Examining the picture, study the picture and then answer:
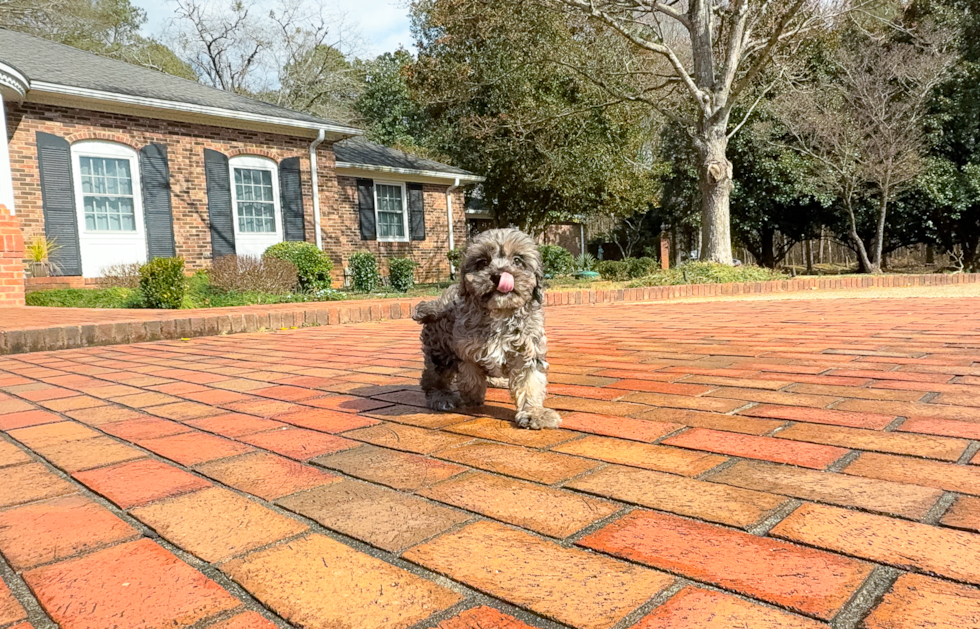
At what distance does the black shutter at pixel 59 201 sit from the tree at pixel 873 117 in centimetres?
1846

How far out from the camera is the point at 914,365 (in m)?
3.22

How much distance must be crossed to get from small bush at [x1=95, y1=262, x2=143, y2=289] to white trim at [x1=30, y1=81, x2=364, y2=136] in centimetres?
344

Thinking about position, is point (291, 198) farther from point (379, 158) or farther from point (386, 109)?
point (386, 109)

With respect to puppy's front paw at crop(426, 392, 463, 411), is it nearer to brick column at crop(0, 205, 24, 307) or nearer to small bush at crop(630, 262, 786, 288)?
brick column at crop(0, 205, 24, 307)

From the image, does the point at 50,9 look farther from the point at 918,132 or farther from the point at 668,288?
the point at 918,132

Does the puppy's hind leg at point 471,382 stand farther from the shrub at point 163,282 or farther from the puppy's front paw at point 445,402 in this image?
the shrub at point 163,282

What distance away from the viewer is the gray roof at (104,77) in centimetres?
1291

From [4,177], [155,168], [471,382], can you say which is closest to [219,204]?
[155,168]

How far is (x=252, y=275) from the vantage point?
12.4 metres

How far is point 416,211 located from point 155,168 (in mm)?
8228

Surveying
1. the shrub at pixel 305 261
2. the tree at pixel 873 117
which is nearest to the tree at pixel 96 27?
the shrub at pixel 305 261

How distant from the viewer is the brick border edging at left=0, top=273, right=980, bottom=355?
5.45m

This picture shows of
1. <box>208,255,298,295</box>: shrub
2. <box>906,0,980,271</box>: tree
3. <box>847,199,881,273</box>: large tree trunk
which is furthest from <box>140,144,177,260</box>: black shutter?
<box>906,0,980,271</box>: tree

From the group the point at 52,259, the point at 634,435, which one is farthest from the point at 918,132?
the point at 52,259
